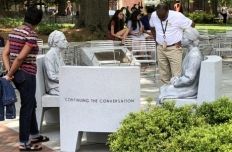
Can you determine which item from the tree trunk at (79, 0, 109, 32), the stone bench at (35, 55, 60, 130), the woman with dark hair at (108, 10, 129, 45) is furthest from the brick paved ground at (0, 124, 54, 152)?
the tree trunk at (79, 0, 109, 32)

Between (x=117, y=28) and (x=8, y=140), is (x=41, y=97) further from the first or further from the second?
(x=117, y=28)

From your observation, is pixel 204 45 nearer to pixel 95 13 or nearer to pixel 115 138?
pixel 95 13

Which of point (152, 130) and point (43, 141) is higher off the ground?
point (152, 130)

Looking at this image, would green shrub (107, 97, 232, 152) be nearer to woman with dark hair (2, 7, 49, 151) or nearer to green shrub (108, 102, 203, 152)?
green shrub (108, 102, 203, 152)

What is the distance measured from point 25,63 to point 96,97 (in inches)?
35.7

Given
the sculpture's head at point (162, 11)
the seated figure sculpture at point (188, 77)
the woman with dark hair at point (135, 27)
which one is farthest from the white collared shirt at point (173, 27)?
the woman with dark hair at point (135, 27)

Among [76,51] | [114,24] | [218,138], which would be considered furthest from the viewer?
[114,24]

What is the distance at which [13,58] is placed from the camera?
18.3 ft

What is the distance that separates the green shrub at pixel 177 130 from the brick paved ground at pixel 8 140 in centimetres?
198

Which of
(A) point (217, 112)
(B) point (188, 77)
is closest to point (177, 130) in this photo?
(A) point (217, 112)

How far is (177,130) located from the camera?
4184 millimetres

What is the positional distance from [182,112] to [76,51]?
8.61m

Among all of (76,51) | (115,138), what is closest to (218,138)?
(115,138)

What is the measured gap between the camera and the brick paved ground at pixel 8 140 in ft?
19.7
